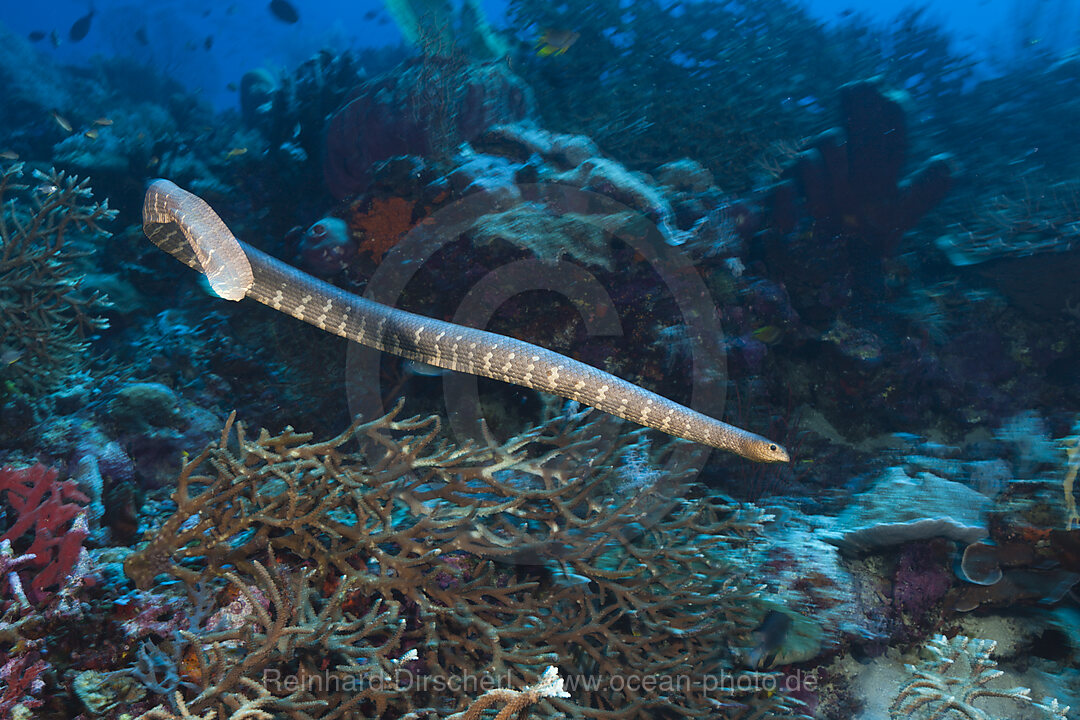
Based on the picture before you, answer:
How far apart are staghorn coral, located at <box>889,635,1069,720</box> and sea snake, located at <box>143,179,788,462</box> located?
5.04 ft

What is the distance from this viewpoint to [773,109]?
35.7ft

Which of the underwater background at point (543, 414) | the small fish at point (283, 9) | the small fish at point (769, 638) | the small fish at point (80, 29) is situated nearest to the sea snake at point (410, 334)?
the underwater background at point (543, 414)

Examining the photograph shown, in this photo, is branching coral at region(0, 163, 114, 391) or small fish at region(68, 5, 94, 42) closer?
branching coral at region(0, 163, 114, 391)

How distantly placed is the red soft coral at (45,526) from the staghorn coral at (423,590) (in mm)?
431

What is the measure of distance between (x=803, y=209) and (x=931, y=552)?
4906 millimetres

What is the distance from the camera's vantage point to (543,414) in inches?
197

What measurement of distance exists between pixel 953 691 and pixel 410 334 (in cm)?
441

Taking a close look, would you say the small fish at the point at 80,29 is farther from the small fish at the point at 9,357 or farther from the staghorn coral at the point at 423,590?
the staghorn coral at the point at 423,590

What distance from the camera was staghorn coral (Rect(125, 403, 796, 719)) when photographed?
2209 millimetres

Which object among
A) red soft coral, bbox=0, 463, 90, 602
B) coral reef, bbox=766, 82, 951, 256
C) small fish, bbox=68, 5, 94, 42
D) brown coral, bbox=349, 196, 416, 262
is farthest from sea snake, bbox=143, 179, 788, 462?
small fish, bbox=68, 5, 94, 42

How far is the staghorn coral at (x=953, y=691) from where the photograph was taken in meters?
2.76

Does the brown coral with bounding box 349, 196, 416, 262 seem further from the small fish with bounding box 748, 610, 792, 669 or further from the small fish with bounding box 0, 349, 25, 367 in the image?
the small fish with bounding box 748, 610, 792, 669

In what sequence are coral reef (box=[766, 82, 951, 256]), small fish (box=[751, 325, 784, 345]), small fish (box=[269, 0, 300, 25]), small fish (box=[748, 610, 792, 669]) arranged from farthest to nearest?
small fish (box=[269, 0, 300, 25]), coral reef (box=[766, 82, 951, 256]), small fish (box=[751, 325, 784, 345]), small fish (box=[748, 610, 792, 669])

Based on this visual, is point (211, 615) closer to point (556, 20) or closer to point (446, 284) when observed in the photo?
point (446, 284)
